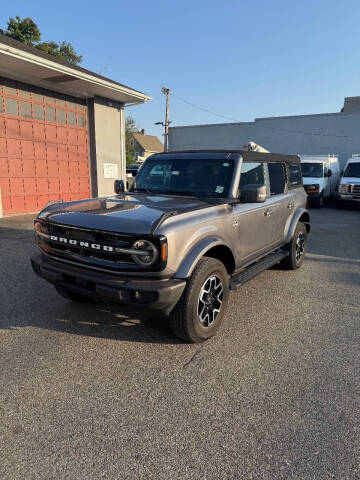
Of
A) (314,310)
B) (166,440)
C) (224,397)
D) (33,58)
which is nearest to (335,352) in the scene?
(314,310)

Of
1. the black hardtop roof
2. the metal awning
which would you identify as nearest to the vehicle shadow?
the black hardtop roof

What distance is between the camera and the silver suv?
281 cm

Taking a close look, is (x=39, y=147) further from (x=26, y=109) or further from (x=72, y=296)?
(x=72, y=296)

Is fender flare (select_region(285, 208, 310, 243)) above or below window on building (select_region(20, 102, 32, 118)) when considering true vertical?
below

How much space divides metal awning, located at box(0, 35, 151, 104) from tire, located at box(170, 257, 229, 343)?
8.21 meters

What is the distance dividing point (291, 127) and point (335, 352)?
78.6 ft

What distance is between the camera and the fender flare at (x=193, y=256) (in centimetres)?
293

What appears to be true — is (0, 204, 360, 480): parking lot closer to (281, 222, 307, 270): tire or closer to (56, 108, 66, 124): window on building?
(281, 222, 307, 270): tire

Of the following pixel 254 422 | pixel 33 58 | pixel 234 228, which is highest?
pixel 33 58

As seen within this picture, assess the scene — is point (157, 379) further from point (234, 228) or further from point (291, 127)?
point (291, 127)

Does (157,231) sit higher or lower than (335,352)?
higher

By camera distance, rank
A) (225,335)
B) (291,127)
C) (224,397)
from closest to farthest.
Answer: (224,397)
(225,335)
(291,127)

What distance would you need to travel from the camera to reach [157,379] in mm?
2732

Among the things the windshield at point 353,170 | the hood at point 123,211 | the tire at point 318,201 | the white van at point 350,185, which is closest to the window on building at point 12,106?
the hood at point 123,211
